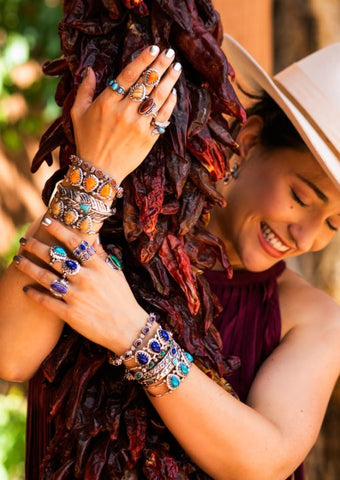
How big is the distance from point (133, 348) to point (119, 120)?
1.52 ft

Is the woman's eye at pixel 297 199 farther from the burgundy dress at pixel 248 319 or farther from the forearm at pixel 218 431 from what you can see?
the forearm at pixel 218 431

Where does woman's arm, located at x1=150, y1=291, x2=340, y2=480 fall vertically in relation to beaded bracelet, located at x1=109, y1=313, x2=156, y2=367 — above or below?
below

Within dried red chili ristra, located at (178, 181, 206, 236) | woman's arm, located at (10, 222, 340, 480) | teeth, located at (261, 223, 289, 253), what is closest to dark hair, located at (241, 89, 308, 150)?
teeth, located at (261, 223, 289, 253)

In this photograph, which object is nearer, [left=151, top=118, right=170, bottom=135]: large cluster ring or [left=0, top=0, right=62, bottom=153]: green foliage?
[left=151, top=118, right=170, bottom=135]: large cluster ring

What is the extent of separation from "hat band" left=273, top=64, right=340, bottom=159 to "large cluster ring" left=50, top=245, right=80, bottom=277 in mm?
888

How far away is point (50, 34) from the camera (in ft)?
12.5

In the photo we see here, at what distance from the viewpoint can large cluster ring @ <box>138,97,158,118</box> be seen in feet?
4.84

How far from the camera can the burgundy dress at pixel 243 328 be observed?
187 centimetres

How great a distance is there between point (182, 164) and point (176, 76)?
179 mm

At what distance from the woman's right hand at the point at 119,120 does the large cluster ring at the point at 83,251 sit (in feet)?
0.47

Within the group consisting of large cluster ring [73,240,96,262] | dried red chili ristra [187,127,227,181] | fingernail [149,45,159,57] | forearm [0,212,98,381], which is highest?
fingernail [149,45,159,57]

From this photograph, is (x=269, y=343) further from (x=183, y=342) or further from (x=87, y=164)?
(x=87, y=164)

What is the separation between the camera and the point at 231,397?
Result: 1693 mm

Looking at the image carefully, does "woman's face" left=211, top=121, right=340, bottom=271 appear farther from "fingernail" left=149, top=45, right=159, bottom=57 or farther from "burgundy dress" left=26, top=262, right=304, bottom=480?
"fingernail" left=149, top=45, right=159, bottom=57
